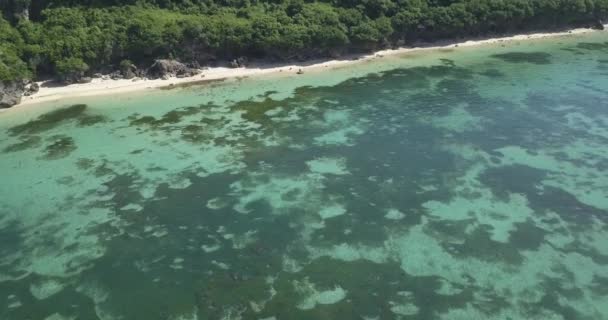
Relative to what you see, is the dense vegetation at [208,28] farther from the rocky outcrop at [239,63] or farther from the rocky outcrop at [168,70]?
the rocky outcrop at [168,70]

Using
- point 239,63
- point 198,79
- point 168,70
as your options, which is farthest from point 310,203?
point 239,63

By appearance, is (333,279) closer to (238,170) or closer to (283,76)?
(238,170)

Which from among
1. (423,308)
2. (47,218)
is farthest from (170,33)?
(423,308)

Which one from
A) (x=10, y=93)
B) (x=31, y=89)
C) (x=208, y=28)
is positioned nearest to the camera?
(x=10, y=93)

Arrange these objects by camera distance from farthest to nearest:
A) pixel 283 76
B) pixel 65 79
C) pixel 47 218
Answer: pixel 283 76, pixel 65 79, pixel 47 218

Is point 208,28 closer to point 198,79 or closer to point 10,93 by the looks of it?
point 198,79

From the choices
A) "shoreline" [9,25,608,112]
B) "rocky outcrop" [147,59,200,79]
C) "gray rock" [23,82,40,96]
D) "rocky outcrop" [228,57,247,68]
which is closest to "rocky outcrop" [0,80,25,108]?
"shoreline" [9,25,608,112]

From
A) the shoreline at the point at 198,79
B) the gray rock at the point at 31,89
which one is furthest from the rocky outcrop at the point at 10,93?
the gray rock at the point at 31,89
